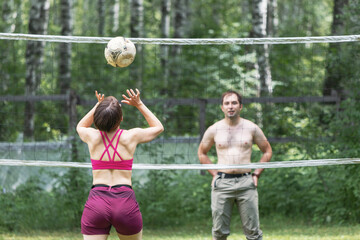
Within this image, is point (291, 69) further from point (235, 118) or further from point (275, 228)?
point (235, 118)

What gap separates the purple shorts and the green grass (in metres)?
3.69

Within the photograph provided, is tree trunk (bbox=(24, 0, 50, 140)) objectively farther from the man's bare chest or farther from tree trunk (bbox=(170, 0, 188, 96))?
the man's bare chest

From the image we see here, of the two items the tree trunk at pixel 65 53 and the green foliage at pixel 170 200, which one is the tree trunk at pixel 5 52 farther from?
the green foliage at pixel 170 200

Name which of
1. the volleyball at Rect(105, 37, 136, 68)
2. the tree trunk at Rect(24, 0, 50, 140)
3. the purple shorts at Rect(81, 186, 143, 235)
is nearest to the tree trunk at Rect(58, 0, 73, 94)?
the tree trunk at Rect(24, 0, 50, 140)

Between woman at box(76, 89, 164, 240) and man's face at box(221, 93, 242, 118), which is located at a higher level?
man's face at box(221, 93, 242, 118)

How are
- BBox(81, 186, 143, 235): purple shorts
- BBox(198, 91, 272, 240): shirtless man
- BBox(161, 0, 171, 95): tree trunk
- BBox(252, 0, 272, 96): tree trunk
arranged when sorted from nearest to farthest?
BBox(81, 186, 143, 235): purple shorts < BBox(198, 91, 272, 240): shirtless man < BBox(252, 0, 272, 96): tree trunk < BBox(161, 0, 171, 95): tree trunk

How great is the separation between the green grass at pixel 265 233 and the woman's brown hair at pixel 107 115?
3.86m

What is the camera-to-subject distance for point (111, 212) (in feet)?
14.0

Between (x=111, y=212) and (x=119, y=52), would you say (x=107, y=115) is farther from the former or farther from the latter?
(x=119, y=52)

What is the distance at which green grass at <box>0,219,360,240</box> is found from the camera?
7953mm

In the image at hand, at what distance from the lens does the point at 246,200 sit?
608cm

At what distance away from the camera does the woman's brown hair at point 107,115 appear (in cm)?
437

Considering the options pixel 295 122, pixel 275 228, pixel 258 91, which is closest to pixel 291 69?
pixel 258 91

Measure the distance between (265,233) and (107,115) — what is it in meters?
4.67
